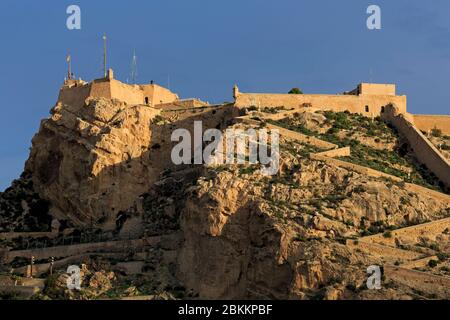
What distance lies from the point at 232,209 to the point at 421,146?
17808 millimetres

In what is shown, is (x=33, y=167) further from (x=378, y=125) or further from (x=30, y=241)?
(x=378, y=125)

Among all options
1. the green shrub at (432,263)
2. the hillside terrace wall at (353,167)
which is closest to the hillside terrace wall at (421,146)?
the hillside terrace wall at (353,167)

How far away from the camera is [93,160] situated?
271 feet

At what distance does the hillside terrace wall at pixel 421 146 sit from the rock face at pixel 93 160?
16283mm

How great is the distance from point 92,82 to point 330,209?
81.1ft

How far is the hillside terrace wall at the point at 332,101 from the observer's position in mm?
88062

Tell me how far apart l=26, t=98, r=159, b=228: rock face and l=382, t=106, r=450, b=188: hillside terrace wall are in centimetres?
1628

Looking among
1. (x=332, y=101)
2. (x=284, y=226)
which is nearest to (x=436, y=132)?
(x=332, y=101)

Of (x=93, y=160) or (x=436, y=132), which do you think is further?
(x=436, y=132)

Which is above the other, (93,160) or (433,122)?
(433,122)
